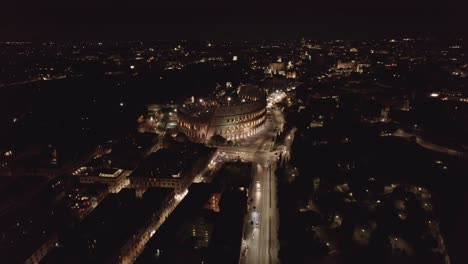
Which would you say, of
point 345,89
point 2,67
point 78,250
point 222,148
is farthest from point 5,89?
point 345,89

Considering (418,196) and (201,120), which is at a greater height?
(201,120)

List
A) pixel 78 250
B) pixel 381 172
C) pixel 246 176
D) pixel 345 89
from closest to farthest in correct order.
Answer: pixel 78 250 < pixel 246 176 < pixel 381 172 < pixel 345 89

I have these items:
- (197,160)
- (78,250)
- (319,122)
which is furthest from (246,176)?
(319,122)

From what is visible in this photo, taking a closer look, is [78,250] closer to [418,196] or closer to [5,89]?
[418,196]

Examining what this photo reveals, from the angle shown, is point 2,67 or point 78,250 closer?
point 78,250

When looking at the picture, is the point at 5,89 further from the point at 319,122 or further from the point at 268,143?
the point at 319,122

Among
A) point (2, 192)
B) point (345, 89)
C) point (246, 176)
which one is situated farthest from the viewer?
point (345, 89)
